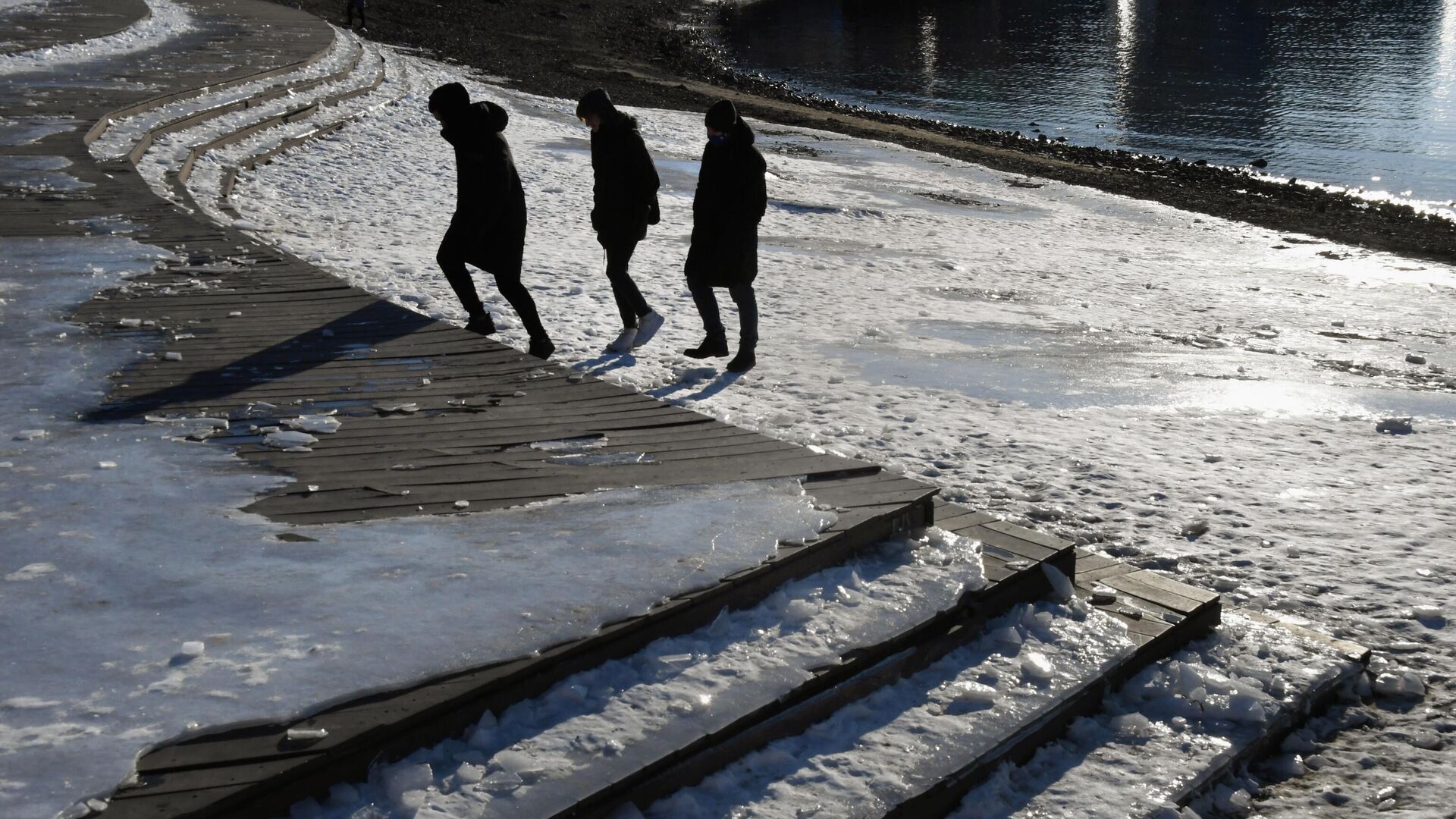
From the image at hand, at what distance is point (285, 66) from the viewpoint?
18.8 meters

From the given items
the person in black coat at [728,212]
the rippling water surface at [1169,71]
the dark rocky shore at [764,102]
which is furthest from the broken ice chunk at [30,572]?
the rippling water surface at [1169,71]

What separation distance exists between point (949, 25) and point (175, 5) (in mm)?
46031

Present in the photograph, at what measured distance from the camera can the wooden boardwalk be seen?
3.14m

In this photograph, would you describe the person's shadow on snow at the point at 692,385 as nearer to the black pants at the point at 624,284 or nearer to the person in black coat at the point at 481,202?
the black pants at the point at 624,284

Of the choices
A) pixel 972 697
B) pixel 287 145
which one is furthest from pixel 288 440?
pixel 287 145

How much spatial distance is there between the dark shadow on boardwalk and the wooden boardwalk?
0.05 feet

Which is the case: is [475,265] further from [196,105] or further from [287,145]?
[196,105]

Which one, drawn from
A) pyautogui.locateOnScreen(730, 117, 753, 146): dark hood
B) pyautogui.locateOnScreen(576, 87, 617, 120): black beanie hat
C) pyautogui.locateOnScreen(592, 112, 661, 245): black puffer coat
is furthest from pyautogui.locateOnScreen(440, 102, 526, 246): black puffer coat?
pyautogui.locateOnScreen(730, 117, 753, 146): dark hood

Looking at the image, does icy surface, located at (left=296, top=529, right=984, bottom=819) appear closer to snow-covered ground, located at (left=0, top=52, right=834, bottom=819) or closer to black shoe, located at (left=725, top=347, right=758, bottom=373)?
snow-covered ground, located at (left=0, top=52, right=834, bottom=819)

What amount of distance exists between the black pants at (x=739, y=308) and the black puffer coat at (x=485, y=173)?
136cm

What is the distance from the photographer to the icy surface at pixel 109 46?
1656 centimetres

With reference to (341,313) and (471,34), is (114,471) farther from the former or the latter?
(471,34)

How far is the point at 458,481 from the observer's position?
4.74 m

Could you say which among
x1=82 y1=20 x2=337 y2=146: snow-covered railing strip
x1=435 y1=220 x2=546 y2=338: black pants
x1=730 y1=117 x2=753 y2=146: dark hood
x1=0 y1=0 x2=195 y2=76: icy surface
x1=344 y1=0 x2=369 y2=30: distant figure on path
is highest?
x1=344 y1=0 x2=369 y2=30: distant figure on path
